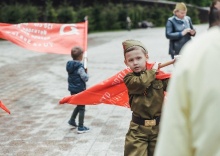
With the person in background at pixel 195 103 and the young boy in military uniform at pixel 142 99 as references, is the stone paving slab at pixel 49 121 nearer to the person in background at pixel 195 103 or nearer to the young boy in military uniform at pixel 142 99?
the young boy in military uniform at pixel 142 99

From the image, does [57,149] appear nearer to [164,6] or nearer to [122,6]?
[122,6]

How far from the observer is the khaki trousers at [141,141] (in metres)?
3.77

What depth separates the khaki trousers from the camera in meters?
3.77

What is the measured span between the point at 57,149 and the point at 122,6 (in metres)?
36.0

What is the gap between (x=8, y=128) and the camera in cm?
696

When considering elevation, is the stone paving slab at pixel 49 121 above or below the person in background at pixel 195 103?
below

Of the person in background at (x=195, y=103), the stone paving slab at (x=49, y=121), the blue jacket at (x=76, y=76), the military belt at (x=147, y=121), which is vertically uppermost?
the person in background at (x=195, y=103)

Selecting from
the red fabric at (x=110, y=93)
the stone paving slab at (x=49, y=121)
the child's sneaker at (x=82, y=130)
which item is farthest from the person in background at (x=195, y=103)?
the child's sneaker at (x=82, y=130)

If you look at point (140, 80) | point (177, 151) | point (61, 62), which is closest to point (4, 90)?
point (61, 62)

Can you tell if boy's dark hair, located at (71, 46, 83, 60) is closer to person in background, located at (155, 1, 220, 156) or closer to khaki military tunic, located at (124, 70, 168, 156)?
khaki military tunic, located at (124, 70, 168, 156)

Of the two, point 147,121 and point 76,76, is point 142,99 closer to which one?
point 147,121

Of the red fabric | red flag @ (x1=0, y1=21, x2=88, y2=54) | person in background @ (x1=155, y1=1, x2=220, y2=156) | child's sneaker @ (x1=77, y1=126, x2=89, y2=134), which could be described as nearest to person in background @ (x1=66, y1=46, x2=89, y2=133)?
red flag @ (x1=0, y1=21, x2=88, y2=54)

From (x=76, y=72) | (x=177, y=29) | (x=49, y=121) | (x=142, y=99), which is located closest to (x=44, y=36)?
(x=76, y=72)

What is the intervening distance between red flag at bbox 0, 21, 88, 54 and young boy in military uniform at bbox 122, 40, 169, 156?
9.77ft
